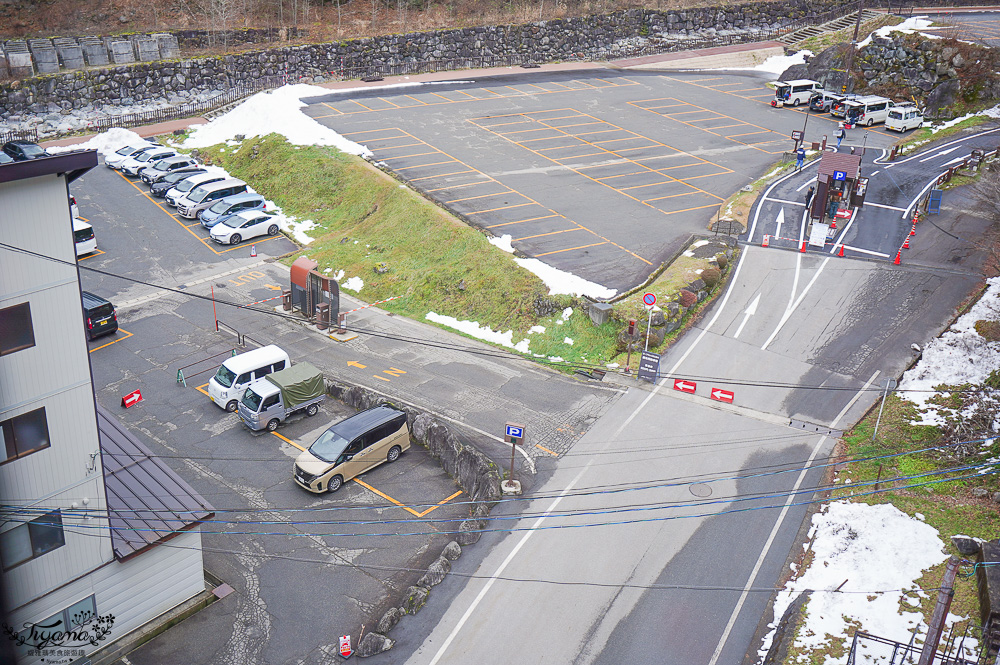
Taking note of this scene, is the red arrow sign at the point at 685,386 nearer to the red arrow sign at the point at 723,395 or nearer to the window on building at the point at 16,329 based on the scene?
the red arrow sign at the point at 723,395

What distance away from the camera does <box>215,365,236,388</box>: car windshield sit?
28109mm

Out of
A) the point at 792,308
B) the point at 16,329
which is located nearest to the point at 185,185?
the point at 16,329

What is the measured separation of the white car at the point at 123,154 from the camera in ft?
163

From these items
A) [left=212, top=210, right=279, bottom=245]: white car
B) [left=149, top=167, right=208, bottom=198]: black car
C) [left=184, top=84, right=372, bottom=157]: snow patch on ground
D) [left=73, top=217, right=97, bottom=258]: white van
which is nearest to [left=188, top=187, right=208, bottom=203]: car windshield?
[left=149, top=167, right=208, bottom=198]: black car

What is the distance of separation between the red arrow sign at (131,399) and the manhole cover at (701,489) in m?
19.6

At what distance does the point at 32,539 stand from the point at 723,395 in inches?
813

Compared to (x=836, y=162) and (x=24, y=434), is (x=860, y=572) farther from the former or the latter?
(x=836, y=162)

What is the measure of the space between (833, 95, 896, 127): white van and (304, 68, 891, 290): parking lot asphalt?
1.49m

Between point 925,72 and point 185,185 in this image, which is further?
point 925,72

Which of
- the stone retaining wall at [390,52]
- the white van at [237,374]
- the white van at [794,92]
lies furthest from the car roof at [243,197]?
the white van at [794,92]

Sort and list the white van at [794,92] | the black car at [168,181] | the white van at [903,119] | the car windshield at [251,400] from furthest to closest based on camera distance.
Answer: the white van at [794,92], the white van at [903,119], the black car at [168,181], the car windshield at [251,400]

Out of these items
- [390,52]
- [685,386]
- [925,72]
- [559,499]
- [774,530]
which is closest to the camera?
[774,530]

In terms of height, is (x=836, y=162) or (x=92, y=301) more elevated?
(x=836, y=162)

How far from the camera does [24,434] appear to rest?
53.0 ft
